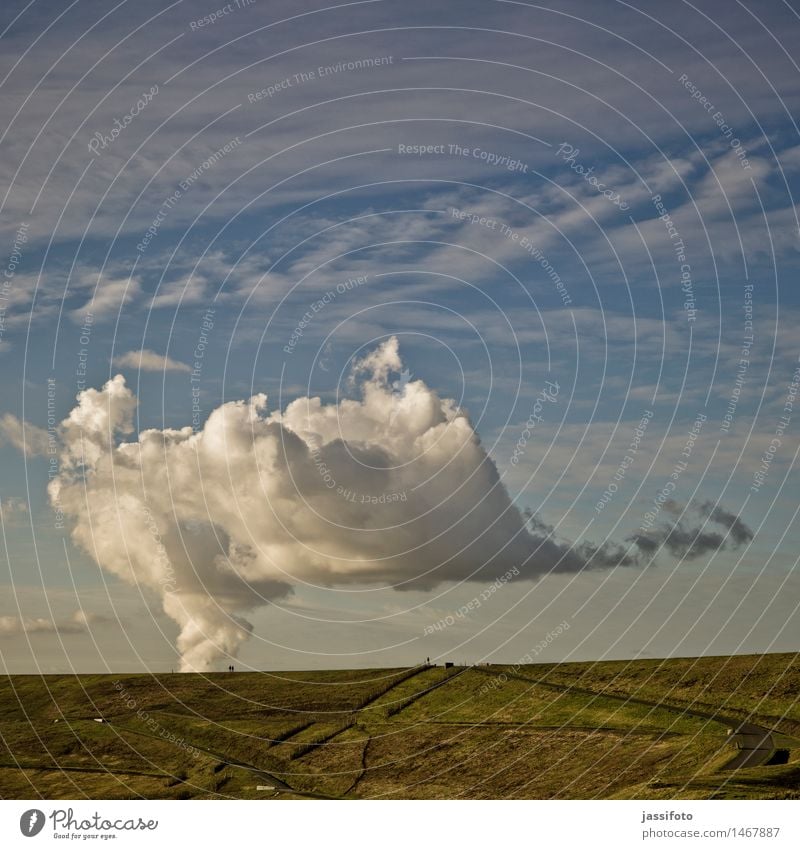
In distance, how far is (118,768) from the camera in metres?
188

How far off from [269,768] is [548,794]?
52.6m

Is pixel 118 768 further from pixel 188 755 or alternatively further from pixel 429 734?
pixel 429 734

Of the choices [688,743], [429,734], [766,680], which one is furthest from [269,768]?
[766,680]

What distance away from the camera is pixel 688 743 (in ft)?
535
